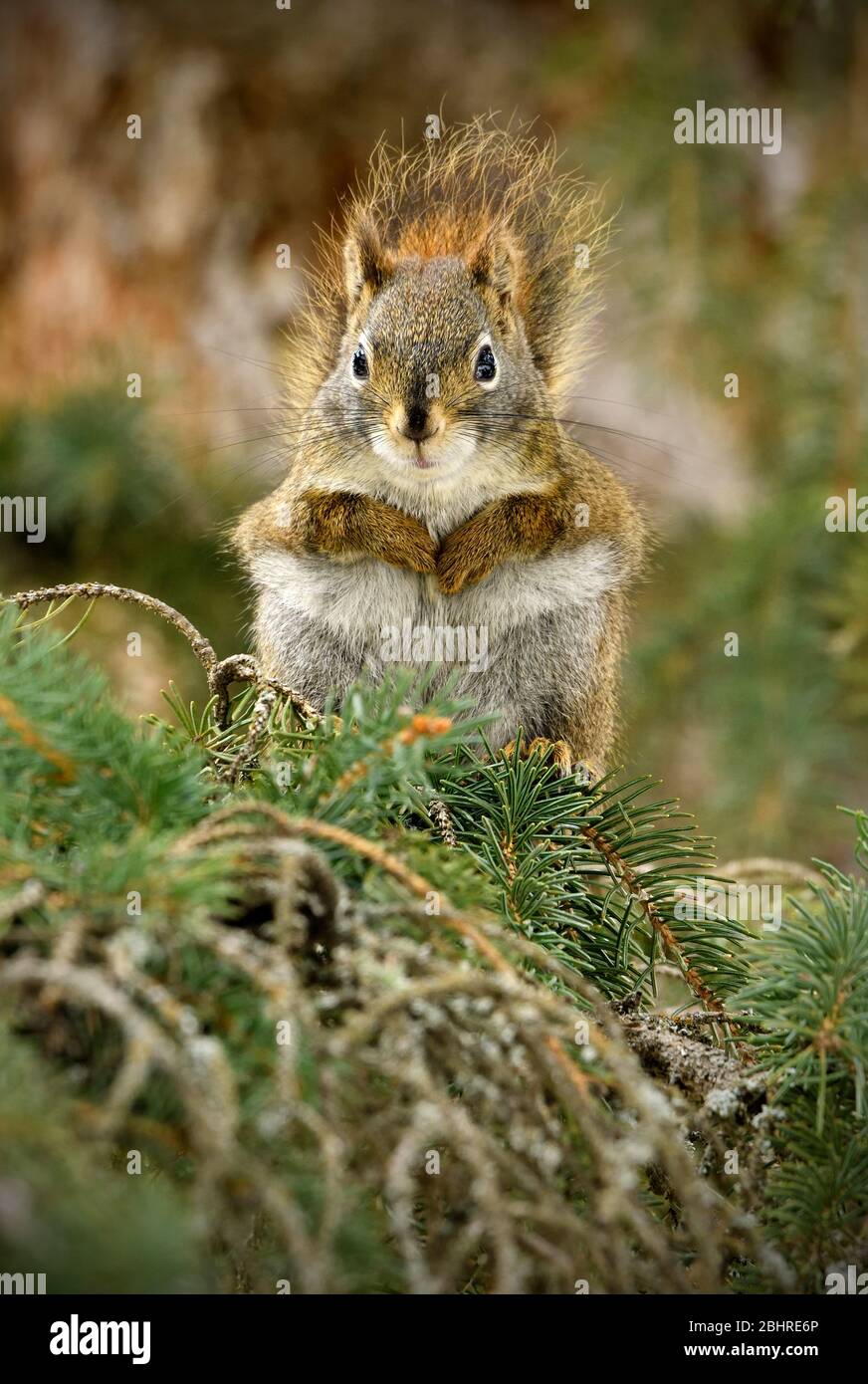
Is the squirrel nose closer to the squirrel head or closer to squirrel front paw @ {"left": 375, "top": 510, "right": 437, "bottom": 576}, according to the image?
the squirrel head

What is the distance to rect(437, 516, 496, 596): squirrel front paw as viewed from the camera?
4.18 feet

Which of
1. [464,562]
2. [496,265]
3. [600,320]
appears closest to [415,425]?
[464,562]

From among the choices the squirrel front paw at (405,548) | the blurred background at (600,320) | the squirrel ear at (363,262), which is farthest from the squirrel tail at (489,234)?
the squirrel front paw at (405,548)

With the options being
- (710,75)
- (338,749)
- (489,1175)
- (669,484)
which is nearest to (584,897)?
(338,749)

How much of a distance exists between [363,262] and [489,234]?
0.15 meters

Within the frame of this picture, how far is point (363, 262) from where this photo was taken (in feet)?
4.58

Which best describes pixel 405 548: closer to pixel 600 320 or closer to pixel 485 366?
pixel 485 366

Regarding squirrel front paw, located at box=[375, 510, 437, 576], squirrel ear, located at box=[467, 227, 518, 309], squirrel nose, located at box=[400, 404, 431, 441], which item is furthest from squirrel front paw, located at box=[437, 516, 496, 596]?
squirrel ear, located at box=[467, 227, 518, 309]

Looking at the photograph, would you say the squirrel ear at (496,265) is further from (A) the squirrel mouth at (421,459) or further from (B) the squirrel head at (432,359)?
(A) the squirrel mouth at (421,459)

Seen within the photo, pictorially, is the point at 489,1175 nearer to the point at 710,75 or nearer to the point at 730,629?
the point at 730,629

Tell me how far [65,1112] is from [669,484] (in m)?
2.10
